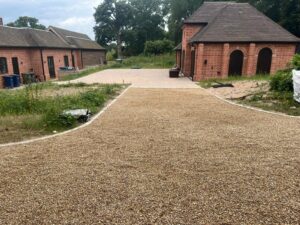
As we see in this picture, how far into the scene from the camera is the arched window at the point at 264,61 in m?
21.0

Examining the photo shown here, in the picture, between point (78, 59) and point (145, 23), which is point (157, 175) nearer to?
point (78, 59)

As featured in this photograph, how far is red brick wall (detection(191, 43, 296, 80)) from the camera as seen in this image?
20.5 m

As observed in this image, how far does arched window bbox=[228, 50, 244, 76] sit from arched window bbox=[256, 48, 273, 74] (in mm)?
1374

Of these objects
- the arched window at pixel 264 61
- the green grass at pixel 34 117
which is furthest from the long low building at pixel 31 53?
the arched window at pixel 264 61

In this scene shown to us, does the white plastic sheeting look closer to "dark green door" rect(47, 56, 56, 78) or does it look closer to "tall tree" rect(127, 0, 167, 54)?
"dark green door" rect(47, 56, 56, 78)

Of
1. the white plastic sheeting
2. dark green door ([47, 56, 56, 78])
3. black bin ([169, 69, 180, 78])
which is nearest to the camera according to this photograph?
the white plastic sheeting

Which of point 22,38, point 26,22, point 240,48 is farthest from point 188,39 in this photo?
point 26,22

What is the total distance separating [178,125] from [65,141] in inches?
128

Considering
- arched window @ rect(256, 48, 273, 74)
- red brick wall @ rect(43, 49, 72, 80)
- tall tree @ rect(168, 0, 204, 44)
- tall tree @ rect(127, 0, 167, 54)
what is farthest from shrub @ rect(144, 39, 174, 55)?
arched window @ rect(256, 48, 273, 74)

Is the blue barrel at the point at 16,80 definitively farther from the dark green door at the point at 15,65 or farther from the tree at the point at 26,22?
the tree at the point at 26,22

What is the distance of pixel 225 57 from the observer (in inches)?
810

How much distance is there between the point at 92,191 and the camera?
4.10 meters

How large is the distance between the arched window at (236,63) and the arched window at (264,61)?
137cm

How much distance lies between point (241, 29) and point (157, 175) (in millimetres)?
19516
